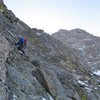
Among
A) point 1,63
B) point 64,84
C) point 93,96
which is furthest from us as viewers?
point 93,96

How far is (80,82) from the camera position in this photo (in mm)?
27609

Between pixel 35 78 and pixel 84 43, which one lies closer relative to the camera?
pixel 35 78

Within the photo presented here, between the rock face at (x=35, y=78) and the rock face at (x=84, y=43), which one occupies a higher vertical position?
the rock face at (x=84, y=43)

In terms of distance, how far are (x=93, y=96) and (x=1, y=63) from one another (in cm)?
1359

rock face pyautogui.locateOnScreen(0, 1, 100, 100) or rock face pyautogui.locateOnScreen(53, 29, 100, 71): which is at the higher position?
rock face pyautogui.locateOnScreen(53, 29, 100, 71)

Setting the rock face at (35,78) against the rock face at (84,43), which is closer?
the rock face at (35,78)

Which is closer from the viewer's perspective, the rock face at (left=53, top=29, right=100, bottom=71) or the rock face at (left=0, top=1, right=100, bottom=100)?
the rock face at (left=0, top=1, right=100, bottom=100)

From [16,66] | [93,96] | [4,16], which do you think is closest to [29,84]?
[16,66]

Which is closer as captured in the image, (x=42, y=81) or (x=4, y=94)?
(x=4, y=94)

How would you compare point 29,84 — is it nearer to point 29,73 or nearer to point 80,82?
point 29,73

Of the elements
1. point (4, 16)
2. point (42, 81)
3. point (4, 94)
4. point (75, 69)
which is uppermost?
point (4, 16)

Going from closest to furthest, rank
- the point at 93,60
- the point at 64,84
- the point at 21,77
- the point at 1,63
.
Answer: the point at 1,63
the point at 21,77
the point at 64,84
the point at 93,60

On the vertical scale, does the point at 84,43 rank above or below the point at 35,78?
above

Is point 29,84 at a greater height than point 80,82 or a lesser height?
lesser
